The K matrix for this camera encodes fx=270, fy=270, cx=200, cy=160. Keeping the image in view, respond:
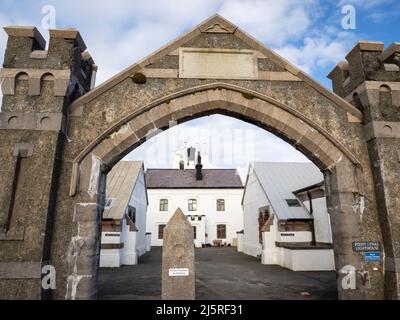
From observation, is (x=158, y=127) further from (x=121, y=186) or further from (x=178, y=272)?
(x=121, y=186)

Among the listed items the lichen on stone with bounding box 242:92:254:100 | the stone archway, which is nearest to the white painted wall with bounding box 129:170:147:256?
the stone archway

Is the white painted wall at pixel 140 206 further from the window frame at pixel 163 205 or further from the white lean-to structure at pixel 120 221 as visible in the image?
the window frame at pixel 163 205

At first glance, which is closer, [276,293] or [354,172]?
[354,172]

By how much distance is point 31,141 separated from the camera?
566 cm

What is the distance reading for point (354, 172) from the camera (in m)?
6.21

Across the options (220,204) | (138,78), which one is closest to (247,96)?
(138,78)

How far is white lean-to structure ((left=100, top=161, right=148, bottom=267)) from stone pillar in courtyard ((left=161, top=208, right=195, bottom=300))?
10119 mm

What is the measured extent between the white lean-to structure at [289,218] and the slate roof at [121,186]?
8438mm

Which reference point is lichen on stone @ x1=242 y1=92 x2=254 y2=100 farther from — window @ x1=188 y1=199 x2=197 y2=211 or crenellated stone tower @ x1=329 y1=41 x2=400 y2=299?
window @ x1=188 y1=199 x2=197 y2=211

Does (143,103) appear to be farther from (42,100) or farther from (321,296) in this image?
(321,296)

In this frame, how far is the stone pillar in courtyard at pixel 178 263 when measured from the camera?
531cm

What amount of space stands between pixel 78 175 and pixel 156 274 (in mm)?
7713

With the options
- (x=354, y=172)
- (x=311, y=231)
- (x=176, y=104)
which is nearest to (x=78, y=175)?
(x=176, y=104)

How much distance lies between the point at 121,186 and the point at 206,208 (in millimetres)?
17714
